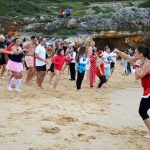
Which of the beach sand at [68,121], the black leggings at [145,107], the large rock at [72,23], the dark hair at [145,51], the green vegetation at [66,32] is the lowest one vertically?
the beach sand at [68,121]

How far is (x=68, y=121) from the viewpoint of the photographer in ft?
31.3

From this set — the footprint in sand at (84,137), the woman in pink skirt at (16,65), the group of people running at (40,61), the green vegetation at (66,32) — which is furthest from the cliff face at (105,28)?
the footprint in sand at (84,137)

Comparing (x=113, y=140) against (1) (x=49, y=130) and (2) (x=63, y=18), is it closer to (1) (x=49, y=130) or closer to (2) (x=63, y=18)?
(1) (x=49, y=130)

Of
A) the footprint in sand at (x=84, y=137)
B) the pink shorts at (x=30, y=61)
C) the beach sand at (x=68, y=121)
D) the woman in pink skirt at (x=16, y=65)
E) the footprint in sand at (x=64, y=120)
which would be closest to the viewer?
the beach sand at (x=68, y=121)

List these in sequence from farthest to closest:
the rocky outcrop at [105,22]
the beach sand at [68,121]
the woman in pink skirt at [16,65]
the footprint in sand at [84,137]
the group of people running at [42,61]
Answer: the rocky outcrop at [105,22]
the group of people running at [42,61]
the woman in pink skirt at [16,65]
the footprint in sand at [84,137]
the beach sand at [68,121]

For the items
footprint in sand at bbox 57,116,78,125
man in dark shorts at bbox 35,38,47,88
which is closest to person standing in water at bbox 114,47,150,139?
footprint in sand at bbox 57,116,78,125

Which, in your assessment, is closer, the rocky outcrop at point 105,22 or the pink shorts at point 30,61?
the pink shorts at point 30,61

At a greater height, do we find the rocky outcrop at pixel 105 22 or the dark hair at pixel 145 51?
the dark hair at pixel 145 51

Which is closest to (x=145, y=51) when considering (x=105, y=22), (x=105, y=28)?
(x=105, y=28)

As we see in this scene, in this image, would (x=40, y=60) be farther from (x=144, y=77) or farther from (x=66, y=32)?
(x=66, y=32)

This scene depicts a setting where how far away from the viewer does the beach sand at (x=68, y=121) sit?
7.67m

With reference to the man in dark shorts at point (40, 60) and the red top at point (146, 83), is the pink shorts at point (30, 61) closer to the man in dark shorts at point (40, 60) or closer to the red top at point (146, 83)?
the man in dark shorts at point (40, 60)

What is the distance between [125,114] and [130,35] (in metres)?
25.6

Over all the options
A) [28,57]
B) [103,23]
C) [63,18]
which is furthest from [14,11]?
[28,57]
